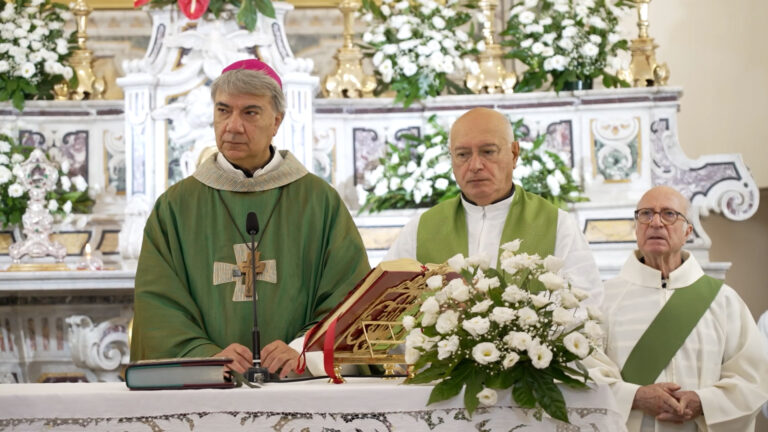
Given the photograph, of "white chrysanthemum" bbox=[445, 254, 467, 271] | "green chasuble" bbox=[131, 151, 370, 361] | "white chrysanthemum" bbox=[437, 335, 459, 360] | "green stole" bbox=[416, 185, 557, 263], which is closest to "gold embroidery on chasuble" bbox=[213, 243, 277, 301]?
"green chasuble" bbox=[131, 151, 370, 361]

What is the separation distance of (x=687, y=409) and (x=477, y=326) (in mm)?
1615

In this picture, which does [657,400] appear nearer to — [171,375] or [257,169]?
[257,169]

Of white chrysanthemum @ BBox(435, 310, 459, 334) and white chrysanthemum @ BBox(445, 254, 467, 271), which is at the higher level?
white chrysanthemum @ BBox(445, 254, 467, 271)

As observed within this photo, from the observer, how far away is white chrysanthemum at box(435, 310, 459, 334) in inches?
122

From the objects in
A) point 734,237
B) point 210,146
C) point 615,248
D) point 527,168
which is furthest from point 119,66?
point 734,237

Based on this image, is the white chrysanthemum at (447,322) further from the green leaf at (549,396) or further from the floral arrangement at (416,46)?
the floral arrangement at (416,46)

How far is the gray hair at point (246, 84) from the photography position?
13.1 feet

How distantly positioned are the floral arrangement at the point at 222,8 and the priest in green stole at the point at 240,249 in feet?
9.65

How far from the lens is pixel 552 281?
3.13m

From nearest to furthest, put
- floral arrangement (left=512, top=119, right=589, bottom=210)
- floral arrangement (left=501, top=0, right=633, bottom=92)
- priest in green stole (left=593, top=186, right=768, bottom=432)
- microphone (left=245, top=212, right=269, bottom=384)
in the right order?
microphone (left=245, top=212, right=269, bottom=384) < priest in green stole (left=593, top=186, right=768, bottom=432) < floral arrangement (left=512, top=119, right=589, bottom=210) < floral arrangement (left=501, top=0, right=633, bottom=92)

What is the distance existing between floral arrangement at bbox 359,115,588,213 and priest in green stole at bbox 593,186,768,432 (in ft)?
6.42

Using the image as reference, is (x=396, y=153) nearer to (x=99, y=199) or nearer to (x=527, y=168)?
(x=527, y=168)

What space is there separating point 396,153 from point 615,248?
4.69 feet

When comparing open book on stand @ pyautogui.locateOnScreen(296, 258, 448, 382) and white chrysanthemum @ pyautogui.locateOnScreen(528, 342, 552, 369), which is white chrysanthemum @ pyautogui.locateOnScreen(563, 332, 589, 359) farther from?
open book on stand @ pyautogui.locateOnScreen(296, 258, 448, 382)
